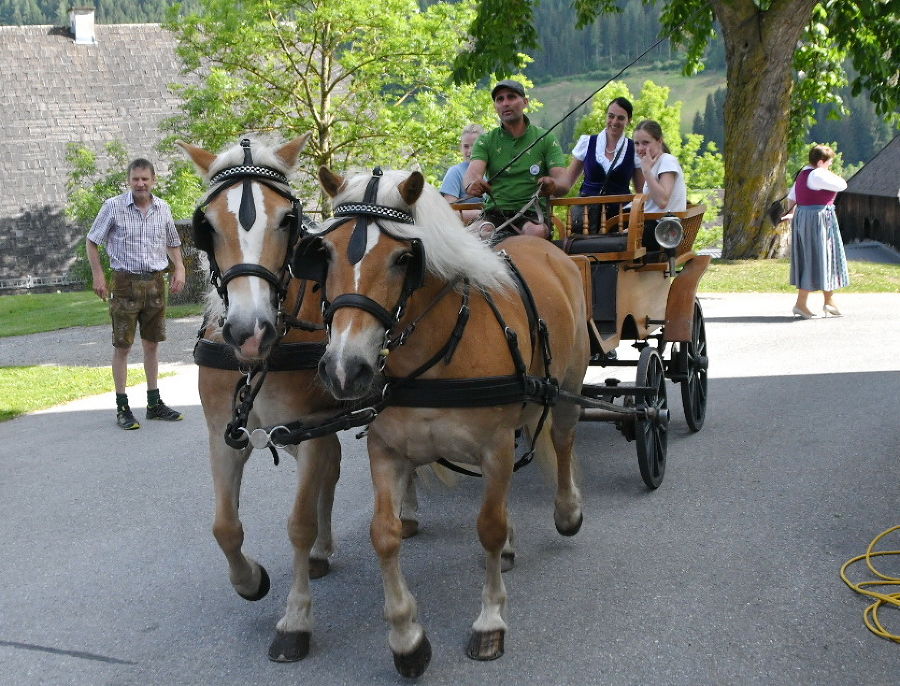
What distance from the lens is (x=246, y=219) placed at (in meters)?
3.50

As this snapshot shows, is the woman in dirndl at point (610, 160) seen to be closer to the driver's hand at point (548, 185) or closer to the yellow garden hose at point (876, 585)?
the driver's hand at point (548, 185)

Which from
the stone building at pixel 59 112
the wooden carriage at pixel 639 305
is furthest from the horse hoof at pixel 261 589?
the stone building at pixel 59 112

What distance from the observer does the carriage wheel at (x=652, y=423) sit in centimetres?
564

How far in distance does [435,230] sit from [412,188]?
19 centimetres

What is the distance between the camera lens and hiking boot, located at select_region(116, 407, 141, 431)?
26.1 ft

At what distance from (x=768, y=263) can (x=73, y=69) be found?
27869 mm

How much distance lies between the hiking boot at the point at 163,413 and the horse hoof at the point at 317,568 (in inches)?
154

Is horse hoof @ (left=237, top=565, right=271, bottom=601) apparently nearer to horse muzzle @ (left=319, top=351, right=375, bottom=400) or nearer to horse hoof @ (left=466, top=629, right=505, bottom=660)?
horse hoof @ (left=466, top=629, right=505, bottom=660)

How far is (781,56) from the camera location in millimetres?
17062

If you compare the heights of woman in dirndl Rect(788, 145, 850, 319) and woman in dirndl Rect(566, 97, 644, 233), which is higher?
woman in dirndl Rect(566, 97, 644, 233)

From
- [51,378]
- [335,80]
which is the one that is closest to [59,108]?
[335,80]

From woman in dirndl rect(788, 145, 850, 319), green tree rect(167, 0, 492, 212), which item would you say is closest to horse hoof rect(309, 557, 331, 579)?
woman in dirndl rect(788, 145, 850, 319)

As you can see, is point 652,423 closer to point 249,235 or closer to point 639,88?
point 249,235

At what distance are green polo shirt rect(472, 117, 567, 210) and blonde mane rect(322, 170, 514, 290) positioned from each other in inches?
86.5
